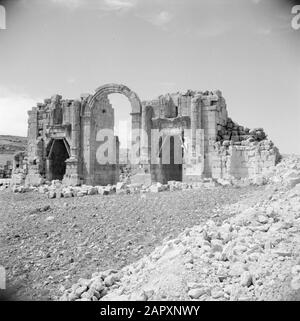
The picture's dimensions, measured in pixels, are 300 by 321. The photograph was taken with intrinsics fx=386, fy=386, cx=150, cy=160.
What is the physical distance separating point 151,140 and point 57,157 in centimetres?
625

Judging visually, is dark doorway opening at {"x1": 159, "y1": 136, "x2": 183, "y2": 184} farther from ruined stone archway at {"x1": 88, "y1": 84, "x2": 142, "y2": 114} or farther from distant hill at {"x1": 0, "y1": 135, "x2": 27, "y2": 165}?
distant hill at {"x1": 0, "y1": 135, "x2": 27, "y2": 165}

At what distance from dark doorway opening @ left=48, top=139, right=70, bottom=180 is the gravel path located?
30.0 ft

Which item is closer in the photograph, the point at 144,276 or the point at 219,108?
the point at 144,276

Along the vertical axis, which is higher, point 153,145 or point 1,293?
point 153,145

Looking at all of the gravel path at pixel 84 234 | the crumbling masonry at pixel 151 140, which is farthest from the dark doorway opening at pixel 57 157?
the gravel path at pixel 84 234

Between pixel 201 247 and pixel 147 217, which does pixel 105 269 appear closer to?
pixel 201 247

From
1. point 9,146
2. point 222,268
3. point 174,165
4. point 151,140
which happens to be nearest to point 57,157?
point 151,140

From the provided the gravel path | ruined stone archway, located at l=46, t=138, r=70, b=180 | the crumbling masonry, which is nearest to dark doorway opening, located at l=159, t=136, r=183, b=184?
the crumbling masonry

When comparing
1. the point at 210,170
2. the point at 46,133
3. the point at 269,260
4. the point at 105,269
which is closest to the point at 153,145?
the point at 210,170

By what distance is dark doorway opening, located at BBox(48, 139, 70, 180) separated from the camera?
65.8 feet

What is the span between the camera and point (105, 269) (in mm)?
5906

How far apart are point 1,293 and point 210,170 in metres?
11.4

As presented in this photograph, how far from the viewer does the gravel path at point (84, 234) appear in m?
6.02
